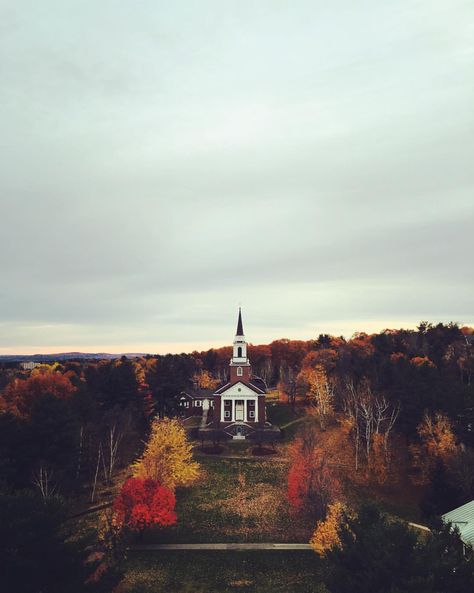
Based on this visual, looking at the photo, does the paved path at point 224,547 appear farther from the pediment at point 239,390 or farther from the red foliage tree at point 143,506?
the pediment at point 239,390

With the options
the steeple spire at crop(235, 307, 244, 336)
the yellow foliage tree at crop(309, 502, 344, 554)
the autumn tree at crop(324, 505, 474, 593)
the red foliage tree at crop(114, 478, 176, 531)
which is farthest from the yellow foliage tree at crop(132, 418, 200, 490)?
the steeple spire at crop(235, 307, 244, 336)

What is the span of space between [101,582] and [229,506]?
2120cm

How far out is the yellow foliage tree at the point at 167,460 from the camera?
114 ft

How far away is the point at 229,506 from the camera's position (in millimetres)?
35531

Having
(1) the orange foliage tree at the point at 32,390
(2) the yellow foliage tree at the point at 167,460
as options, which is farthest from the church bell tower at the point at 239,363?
(2) the yellow foliage tree at the point at 167,460

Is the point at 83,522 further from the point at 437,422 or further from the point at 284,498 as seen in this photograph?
the point at 437,422

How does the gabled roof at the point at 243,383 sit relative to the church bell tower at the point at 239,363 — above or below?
below

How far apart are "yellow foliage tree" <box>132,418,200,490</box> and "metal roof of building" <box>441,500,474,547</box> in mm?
22045

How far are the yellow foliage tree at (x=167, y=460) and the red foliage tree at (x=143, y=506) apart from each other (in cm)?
397

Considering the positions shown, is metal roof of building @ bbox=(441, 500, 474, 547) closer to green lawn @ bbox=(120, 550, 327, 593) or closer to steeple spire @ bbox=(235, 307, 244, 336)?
green lawn @ bbox=(120, 550, 327, 593)

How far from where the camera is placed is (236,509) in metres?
34.9

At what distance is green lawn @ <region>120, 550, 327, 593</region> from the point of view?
78.5 ft

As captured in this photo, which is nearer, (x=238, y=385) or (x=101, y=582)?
(x=101, y=582)

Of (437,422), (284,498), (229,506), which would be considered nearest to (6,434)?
(229,506)
